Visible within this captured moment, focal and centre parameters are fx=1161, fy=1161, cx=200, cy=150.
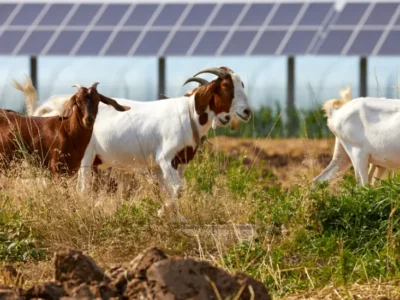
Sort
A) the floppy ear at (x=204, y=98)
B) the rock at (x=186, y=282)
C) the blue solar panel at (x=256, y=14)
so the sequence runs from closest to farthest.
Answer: the rock at (x=186, y=282), the floppy ear at (x=204, y=98), the blue solar panel at (x=256, y=14)

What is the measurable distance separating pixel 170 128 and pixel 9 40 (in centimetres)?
1394

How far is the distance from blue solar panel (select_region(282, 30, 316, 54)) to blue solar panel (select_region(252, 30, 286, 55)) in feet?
0.70

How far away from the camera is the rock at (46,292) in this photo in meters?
6.09

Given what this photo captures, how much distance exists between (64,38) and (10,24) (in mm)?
1779

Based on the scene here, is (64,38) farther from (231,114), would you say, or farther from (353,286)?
(353,286)

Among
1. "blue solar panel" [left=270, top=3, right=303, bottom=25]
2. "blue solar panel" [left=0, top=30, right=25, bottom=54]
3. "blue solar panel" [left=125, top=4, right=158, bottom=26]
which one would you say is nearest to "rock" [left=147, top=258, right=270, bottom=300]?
"blue solar panel" [left=270, top=3, right=303, bottom=25]

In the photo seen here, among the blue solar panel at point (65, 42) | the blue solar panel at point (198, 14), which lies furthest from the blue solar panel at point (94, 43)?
the blue solar panel at point (198, 14)

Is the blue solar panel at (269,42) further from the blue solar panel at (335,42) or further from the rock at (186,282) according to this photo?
the rock at (186,282)

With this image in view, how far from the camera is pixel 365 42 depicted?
23266 mm

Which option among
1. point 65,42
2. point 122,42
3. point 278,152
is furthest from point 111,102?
point 65,42

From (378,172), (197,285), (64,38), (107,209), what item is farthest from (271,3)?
(197,285)

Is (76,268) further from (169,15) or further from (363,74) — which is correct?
(169,15)

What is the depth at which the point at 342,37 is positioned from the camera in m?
23.6

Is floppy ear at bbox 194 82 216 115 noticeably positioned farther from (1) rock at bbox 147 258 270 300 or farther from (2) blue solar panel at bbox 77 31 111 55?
(2) blue solar panel at bbox 77 31 111 55
